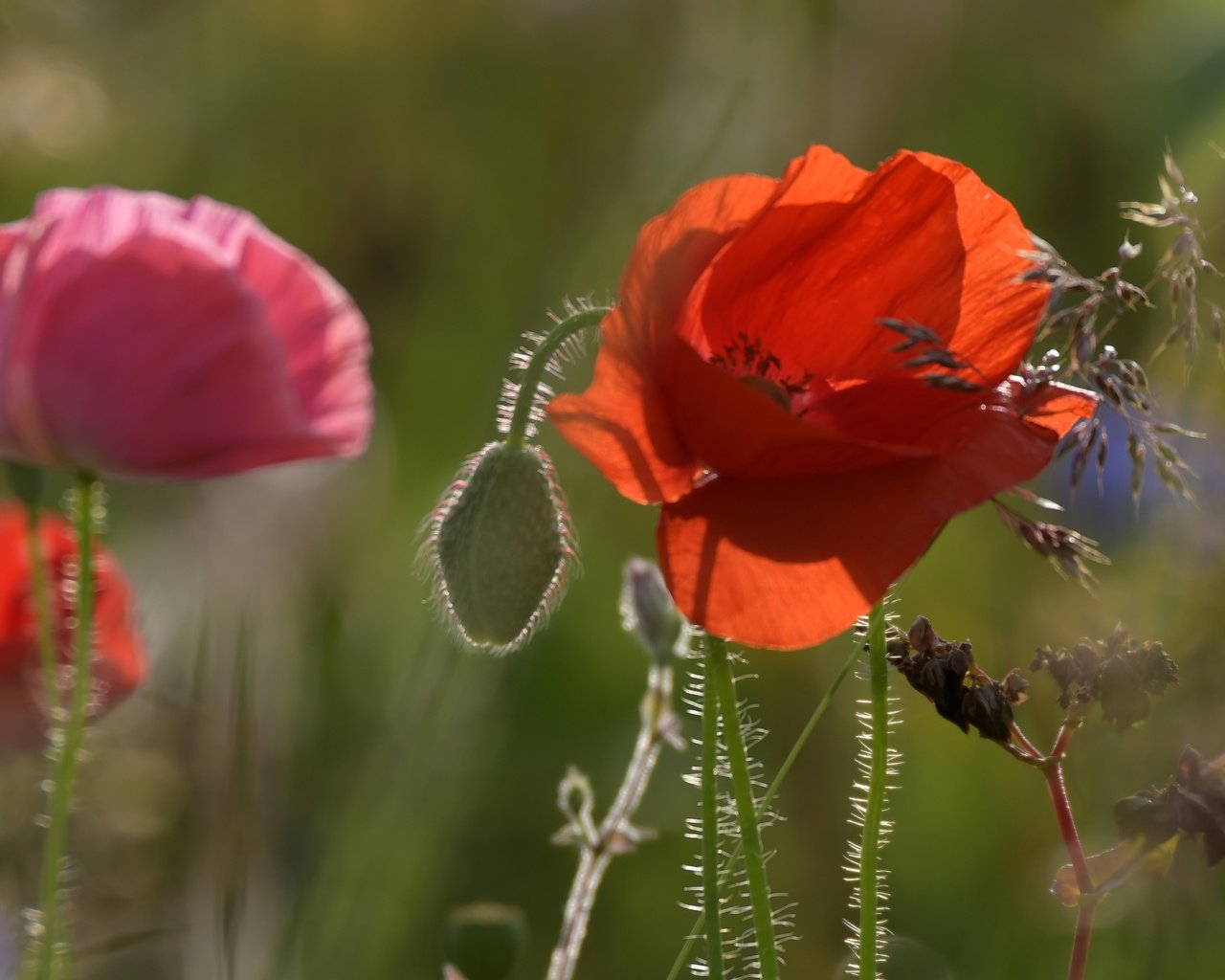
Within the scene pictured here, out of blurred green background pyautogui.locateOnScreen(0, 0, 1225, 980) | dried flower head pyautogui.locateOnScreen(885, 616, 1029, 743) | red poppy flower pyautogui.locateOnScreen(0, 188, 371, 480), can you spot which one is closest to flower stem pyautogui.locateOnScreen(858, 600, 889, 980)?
dried flower head pyautogui.locateOnScreen(885, 616, 1029, 743)

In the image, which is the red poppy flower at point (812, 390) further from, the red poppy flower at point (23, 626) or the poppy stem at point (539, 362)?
the red poppy flower at point (23, 626)

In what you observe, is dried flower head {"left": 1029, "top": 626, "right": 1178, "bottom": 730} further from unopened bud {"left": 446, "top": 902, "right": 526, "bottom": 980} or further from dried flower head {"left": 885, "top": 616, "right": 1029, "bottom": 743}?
unopened bud {"left": 446, "top": 902, "right": 526, "bottom": 980}

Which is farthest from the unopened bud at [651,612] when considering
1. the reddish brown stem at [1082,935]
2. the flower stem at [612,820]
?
the reddish brown stem at [1082,935]

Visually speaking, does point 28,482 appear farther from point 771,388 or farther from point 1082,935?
point 1082,935

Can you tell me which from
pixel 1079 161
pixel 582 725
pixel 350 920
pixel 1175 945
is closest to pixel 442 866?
pixel 582 725

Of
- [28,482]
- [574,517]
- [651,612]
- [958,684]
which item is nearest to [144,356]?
[28,482]

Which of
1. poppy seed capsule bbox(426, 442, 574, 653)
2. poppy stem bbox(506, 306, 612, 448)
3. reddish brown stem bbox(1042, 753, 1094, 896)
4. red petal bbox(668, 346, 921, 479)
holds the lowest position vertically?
reddish brown stem bbox(1042, 753, 1094, 896)
